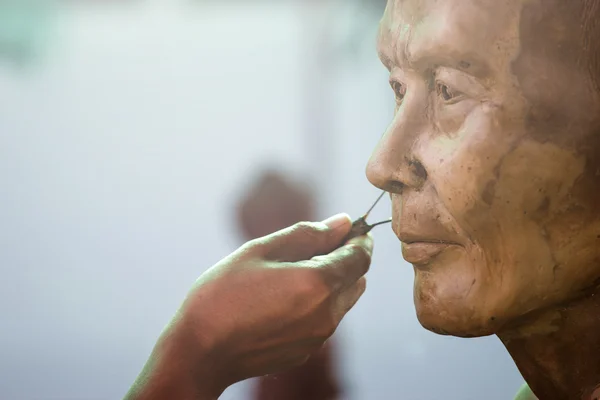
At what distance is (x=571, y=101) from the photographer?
795 millimetres

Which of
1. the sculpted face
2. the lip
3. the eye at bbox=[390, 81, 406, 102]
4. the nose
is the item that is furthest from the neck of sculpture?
the eye at bbox=[390, 81, 406, 102]

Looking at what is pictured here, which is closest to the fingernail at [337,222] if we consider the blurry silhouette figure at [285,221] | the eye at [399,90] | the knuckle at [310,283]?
the knuckle at [310,283]

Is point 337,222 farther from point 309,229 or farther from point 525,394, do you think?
point 525,394

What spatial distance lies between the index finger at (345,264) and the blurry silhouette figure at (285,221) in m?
0.45

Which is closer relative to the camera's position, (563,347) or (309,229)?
(563,347)

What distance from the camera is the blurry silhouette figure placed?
148cm

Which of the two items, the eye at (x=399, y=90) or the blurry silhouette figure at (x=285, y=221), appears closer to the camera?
the eye at (x=399, y=90)

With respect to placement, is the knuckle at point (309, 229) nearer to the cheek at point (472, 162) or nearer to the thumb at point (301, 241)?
the thumb at point (301, 241)

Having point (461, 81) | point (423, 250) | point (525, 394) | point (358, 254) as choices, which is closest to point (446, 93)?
point (461, 81)

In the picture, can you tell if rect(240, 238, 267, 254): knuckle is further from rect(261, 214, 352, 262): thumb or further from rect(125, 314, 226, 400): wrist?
rect(125, 314, 226, 400): wrist

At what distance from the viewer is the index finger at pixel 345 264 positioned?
39.4 inches

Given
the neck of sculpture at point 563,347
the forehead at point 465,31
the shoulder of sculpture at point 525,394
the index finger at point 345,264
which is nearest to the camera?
the forehead at point 465,31

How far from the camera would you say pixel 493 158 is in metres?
0.80

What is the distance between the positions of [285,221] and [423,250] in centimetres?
65
